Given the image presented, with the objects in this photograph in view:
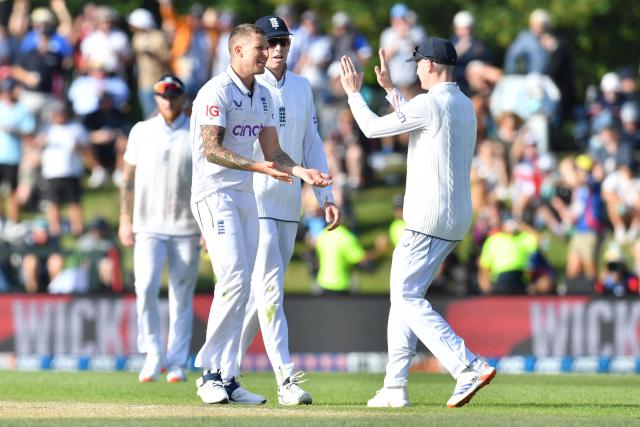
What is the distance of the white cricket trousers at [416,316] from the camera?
10586 millimetres

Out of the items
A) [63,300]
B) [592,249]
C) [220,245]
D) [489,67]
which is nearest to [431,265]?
[220,245]

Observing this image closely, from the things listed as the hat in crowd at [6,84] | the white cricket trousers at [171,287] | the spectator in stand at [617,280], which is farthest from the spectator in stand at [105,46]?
the white cricket trousers at [171,287]

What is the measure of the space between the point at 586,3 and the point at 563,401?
79.8ft

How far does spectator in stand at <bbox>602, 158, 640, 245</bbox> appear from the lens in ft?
73.8

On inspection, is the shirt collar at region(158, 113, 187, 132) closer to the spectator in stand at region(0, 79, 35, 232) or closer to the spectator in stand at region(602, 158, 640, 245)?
the spectator in stand at region(602, 158, 640, 245)

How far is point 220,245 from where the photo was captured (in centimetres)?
1065

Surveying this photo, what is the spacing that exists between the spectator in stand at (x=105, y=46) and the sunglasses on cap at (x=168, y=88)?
1091 cm

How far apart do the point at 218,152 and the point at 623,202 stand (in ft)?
43.5

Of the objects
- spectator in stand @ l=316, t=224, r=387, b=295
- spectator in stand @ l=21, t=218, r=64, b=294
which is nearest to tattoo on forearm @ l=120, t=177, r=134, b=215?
spectator in stand @ l=316, t=224, r=387, b=295

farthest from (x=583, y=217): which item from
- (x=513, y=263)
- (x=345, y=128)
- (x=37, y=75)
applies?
(x=37, y=75)

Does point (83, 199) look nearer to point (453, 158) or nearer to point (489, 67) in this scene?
point (489, 67)

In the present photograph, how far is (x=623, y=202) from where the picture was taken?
22.6 m

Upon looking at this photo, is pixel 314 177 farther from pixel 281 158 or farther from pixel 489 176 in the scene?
pixel 489 176

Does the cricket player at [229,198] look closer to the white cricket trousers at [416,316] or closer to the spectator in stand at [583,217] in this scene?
the white cricket trousers at [416,316]
